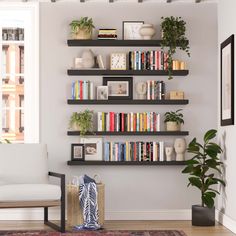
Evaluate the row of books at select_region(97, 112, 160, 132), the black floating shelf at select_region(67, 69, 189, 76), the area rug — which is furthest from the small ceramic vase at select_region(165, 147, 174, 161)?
the area rug

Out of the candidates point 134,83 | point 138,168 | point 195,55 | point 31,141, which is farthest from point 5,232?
point 195,55

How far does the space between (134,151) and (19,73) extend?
1677 mm

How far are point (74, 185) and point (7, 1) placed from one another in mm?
2280

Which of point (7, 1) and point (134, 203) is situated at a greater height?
point (7, 1)

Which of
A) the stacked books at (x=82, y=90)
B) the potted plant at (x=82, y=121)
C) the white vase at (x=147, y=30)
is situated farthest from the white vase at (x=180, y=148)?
the white vase at (x=147, y=30)

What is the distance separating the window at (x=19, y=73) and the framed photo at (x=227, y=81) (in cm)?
211

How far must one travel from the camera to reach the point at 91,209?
647 centimetres

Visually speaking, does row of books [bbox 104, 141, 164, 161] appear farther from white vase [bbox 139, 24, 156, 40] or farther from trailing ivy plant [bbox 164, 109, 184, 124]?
white vase [bbox 139, 24, 156, 40]

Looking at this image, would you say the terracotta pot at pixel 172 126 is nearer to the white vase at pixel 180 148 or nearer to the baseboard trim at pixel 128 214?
the white vase at pixel 180 148

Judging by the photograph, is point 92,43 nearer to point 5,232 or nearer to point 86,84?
point 86,84

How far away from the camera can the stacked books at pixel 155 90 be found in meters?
7.20

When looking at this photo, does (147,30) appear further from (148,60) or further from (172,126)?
(172,126)

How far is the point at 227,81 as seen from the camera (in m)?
6.67

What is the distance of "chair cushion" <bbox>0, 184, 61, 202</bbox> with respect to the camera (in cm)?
607
